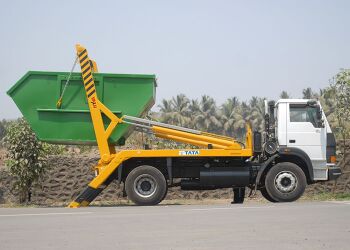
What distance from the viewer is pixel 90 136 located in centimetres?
1413

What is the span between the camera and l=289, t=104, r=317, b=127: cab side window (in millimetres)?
14148

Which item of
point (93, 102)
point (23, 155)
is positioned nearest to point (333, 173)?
point (93, 102)

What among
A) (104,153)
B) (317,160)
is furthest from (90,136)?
(317,160)

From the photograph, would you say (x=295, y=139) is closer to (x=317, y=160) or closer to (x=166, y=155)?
(x=317, y=160)

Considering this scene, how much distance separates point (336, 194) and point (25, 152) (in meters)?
10.1

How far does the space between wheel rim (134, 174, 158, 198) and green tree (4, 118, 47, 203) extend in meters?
5.19

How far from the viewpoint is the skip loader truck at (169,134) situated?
545 inches

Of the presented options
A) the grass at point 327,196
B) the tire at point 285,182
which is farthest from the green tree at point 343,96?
the tire at point 285,182

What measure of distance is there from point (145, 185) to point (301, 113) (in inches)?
175

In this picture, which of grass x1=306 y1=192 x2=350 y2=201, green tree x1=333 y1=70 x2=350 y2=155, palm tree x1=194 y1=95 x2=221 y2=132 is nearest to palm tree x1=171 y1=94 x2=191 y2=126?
palm tree x1=194 y1=95 x2=221 y2=132

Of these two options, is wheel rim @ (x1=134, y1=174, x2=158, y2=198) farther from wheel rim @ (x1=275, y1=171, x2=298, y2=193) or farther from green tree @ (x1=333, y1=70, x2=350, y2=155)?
green tree @ (x1=333, y1=70, x2=350, y2=155)

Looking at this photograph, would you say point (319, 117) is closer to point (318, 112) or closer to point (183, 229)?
point (318, 112)

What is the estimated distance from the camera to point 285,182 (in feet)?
45.4

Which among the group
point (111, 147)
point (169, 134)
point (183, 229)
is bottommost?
point (183, 229)
